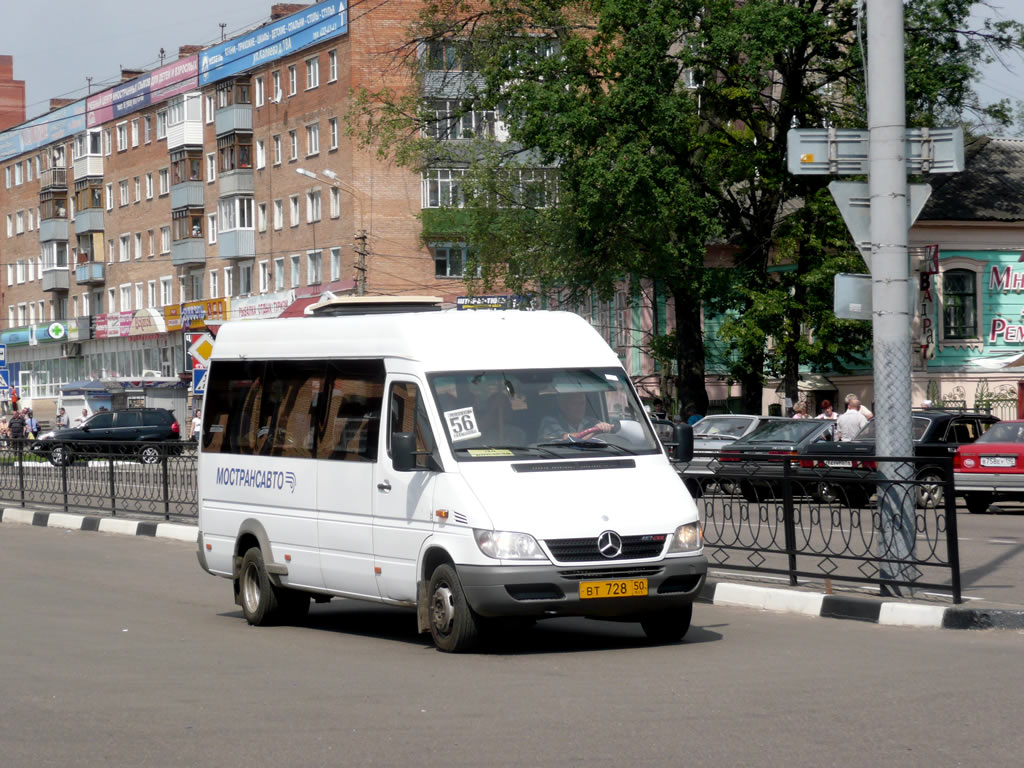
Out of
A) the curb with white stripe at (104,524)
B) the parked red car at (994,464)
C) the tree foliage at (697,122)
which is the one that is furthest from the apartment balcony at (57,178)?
the parked red car at (994,464)

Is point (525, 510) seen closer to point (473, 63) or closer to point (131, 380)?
point (473, 63)

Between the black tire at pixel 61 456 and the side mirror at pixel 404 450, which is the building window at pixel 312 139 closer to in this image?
the black tire at pixel 61 456

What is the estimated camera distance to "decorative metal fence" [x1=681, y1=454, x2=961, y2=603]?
12.7 metres

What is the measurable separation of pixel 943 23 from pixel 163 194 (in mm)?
54765

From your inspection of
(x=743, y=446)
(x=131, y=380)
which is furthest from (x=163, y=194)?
(x=743, y=446)

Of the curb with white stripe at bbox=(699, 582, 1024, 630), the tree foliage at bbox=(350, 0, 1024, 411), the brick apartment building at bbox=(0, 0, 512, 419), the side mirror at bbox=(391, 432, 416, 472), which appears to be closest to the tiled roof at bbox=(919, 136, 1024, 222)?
the tree foliage at bbox=(350, 0, 1024, 411)

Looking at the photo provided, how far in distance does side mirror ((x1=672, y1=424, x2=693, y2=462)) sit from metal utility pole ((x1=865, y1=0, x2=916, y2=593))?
2.15 metres

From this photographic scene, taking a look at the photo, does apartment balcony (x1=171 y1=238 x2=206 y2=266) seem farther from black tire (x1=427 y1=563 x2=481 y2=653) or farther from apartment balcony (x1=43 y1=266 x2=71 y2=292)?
black tire (x1=427 y1=563 x2=481 y2=653)

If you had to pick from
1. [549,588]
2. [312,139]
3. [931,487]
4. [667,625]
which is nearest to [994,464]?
[931,487]

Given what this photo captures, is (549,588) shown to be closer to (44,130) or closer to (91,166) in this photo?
(91,166)

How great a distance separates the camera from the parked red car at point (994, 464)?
25.6 m

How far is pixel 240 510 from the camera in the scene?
43.7 ft

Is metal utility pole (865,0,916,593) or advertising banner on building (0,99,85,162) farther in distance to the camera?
advertising banner on building (0,99,85,162)

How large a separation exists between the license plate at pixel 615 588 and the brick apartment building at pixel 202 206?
43.5 meters
